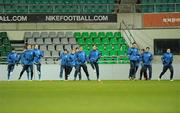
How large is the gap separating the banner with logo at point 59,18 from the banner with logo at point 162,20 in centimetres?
212

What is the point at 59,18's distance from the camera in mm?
35438

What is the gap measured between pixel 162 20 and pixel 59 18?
6.70m

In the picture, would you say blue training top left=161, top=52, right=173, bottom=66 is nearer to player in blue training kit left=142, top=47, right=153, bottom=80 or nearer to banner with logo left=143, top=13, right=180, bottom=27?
player in blue training kit left=142, top=47, right=153, bottom=80

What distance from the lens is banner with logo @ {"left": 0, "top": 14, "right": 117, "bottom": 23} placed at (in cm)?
3512

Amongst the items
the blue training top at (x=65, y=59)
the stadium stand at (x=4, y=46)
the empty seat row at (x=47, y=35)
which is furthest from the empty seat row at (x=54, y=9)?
the blue training top at (x=65, y=59)

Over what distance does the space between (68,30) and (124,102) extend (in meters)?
23.3

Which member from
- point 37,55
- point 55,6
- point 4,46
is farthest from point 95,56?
point 55,6

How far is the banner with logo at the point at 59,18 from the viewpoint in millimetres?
35125

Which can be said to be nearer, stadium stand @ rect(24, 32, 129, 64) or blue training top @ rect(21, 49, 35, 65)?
blue training top @ rect(21, 49, 35, 65)

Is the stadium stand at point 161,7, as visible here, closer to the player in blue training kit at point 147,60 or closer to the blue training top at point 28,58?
the player in blue training kit at point 147,60

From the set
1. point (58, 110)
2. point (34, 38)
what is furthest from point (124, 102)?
point (34, 38)

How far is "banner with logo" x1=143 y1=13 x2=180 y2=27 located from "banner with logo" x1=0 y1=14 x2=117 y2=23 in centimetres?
212

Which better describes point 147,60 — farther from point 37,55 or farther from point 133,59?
point 37,55

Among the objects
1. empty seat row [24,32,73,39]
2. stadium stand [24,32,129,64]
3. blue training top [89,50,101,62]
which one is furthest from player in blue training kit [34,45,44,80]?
empty seat row [24,32,73,39]
